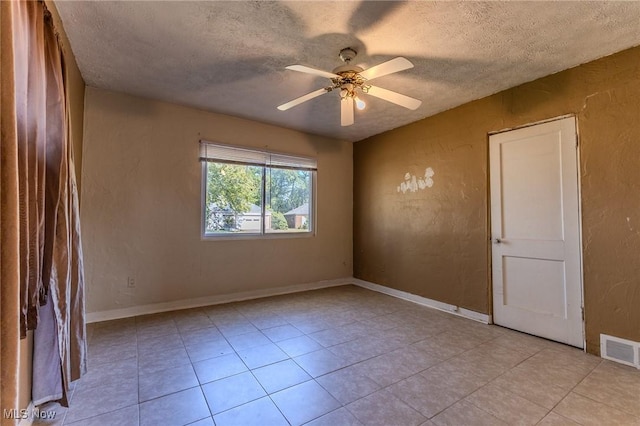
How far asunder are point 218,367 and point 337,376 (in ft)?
2.97

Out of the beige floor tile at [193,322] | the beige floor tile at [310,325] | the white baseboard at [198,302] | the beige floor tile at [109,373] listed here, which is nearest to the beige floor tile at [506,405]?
the beige floor tile at [310,325]

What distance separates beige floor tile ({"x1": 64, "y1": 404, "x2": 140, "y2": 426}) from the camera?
5.13ft

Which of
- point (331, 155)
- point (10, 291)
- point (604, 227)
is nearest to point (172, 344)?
point (10, 291)

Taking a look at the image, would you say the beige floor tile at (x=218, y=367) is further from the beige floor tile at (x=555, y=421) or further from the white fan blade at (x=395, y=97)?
the white fan blade at (x=395, y=97)

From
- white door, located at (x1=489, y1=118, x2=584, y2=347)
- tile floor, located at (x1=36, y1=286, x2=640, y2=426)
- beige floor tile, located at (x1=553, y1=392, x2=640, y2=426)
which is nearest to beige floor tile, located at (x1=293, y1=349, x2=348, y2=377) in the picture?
tile floor, located at (x1=36, y1=286, x2=640, y2=426)

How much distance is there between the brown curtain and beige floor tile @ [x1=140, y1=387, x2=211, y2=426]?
48 cm

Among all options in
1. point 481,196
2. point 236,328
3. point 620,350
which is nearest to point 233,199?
point 236,328

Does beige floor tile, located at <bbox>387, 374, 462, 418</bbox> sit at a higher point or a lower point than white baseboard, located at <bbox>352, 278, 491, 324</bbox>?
lower

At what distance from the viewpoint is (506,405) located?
1.74 metres

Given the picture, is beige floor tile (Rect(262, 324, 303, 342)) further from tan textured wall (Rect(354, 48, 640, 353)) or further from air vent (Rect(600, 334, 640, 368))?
air vent (Rect(600, 334, 640, 368))

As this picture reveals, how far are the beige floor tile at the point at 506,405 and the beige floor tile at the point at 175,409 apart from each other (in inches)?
64.7

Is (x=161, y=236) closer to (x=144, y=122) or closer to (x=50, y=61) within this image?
(x=144, y=122)

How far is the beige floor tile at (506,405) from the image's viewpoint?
1628mm

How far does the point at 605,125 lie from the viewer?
2395 millimetres
